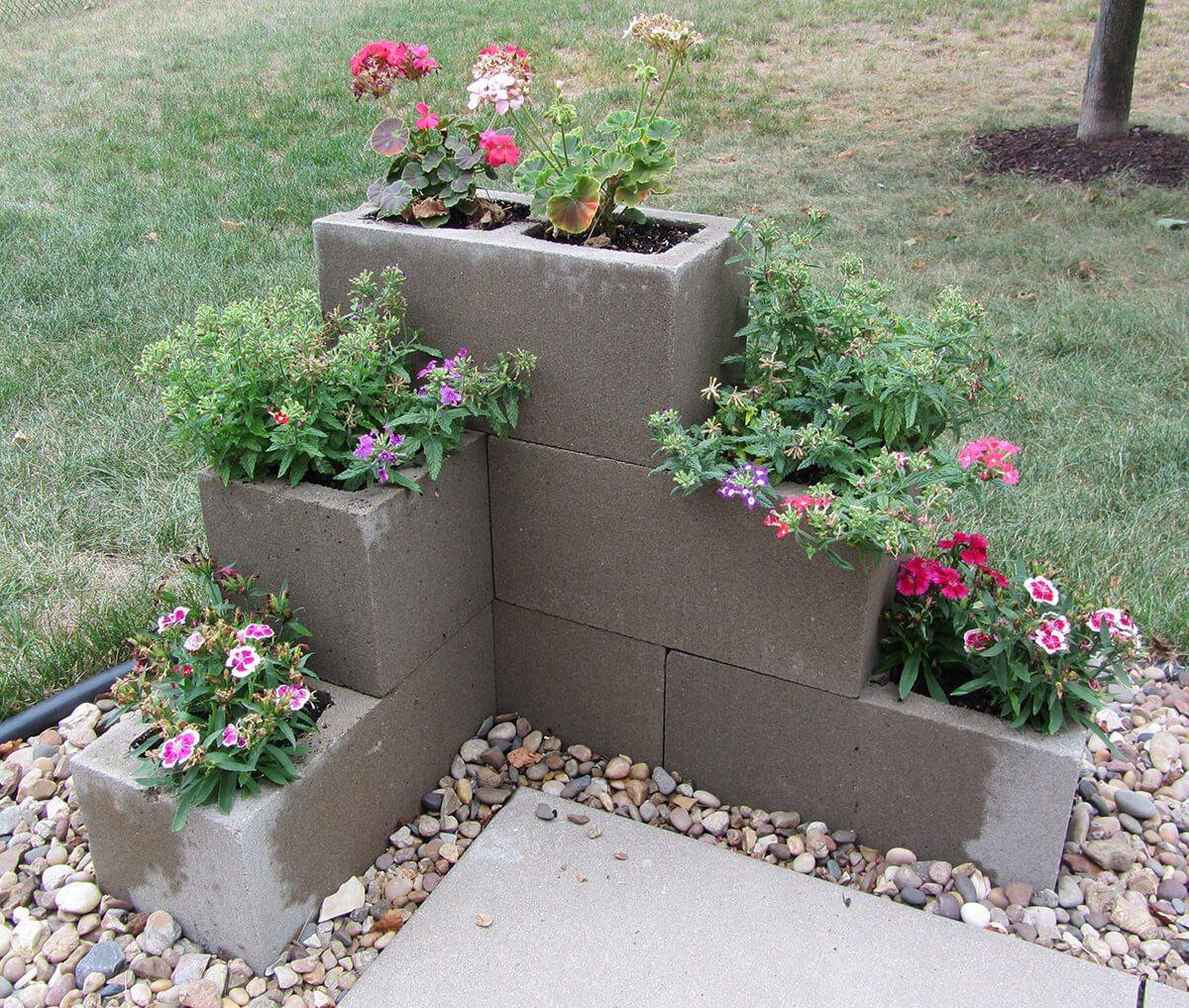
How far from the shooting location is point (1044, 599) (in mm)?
2451

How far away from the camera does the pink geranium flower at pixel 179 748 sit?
2150mm

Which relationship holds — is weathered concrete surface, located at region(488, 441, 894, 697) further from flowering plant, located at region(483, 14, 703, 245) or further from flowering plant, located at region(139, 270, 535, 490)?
flowering plant, located at region(483, 14, 703, 245)

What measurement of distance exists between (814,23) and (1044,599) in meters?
8.59

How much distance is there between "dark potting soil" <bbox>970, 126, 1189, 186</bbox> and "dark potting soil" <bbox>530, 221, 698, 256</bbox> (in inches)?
194

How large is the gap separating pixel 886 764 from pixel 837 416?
0.77m

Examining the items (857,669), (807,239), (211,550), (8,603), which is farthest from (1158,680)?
(8,603)

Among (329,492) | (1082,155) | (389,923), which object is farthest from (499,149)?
(1082,155)

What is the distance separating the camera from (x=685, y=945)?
7.60 feet

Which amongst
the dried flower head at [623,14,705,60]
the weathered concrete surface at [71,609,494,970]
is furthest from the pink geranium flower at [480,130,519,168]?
the weathered concrete surface at [71,609,494,970]

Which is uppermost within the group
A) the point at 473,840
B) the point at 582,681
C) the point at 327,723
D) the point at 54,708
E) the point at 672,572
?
the point at 672,572

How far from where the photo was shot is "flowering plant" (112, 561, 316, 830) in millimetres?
2188

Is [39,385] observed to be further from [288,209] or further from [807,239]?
[807,239]

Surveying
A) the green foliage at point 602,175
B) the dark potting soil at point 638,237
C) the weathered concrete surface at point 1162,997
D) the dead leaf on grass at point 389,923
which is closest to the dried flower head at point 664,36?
the green foliage at point 602,175

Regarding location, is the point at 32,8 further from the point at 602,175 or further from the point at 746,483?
the point at 746,483
